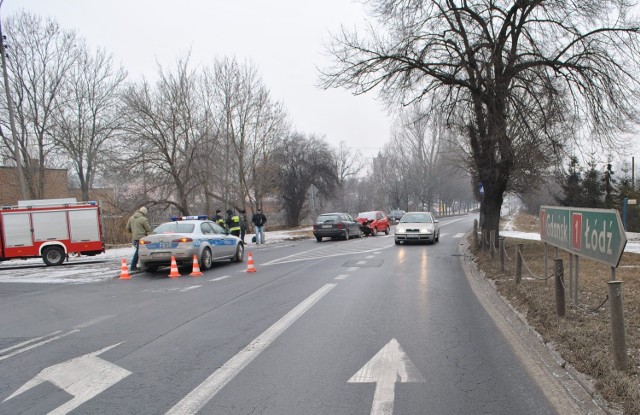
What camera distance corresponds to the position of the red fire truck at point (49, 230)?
17.2m

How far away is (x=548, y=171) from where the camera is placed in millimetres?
18922

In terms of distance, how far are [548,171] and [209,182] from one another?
21988mm

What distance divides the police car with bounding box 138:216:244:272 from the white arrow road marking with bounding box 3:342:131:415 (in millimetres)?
7920

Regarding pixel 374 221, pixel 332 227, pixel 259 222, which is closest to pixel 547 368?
pixel 259 222

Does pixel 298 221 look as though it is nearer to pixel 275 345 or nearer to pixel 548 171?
pixel 548 171

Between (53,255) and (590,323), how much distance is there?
17.7 meters

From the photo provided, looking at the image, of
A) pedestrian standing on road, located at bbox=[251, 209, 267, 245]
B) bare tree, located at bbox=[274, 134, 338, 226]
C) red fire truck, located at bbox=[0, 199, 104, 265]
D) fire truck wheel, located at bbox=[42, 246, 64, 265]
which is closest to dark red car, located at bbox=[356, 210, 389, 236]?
pedestrian standing on road, located at bbox=[251, 209, 267, 245]

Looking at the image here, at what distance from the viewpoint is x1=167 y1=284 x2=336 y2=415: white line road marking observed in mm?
3992

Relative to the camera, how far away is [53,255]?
17.7 m

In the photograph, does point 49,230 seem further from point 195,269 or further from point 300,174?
point 300,174

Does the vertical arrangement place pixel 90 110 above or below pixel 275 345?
above

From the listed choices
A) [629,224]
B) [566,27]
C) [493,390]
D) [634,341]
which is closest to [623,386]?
[493,390]

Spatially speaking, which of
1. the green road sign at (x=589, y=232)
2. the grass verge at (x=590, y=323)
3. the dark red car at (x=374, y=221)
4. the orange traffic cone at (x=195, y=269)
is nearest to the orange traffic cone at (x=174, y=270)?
the orange traffic cone at (x=195, y=269)

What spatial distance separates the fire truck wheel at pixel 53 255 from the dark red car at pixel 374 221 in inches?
721
